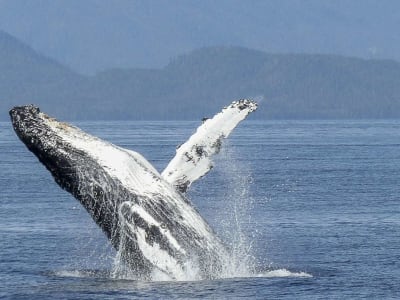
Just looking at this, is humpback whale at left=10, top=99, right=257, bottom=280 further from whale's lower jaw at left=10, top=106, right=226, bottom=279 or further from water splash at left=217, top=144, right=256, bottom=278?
water splash at left=217, top=144, right=256, bottom=278

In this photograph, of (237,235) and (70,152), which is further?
(237,235)

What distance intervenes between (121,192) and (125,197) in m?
0.08

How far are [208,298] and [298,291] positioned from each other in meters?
1.58

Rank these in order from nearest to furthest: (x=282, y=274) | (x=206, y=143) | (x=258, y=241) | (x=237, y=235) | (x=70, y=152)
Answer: (x=70, y=152), (x=206, y=143), (x=282, y=274), (x=258, y=241), (x=237, y=235)

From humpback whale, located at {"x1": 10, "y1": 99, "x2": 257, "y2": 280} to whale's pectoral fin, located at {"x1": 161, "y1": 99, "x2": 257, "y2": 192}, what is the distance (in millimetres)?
915

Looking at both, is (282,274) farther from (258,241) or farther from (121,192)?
(258,241)

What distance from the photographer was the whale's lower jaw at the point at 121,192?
16.1m

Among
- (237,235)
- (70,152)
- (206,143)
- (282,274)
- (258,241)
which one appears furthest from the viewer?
(237,235)

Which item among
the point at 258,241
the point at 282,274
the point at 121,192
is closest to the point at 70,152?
the point at 121,192

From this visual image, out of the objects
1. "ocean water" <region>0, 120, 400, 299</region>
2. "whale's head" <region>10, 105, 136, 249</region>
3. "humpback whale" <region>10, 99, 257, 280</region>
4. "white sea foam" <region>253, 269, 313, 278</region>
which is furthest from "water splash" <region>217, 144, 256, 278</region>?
"whale's head" <region>10, 105, 136, 249</region>

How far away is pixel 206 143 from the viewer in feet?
57.9

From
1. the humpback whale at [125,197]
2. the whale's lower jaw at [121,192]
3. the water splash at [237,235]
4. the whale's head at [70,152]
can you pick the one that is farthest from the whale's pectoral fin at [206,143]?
the whale's head at [70,152]

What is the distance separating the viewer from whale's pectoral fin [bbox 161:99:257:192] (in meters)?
17.4

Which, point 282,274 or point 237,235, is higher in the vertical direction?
point 237,235
